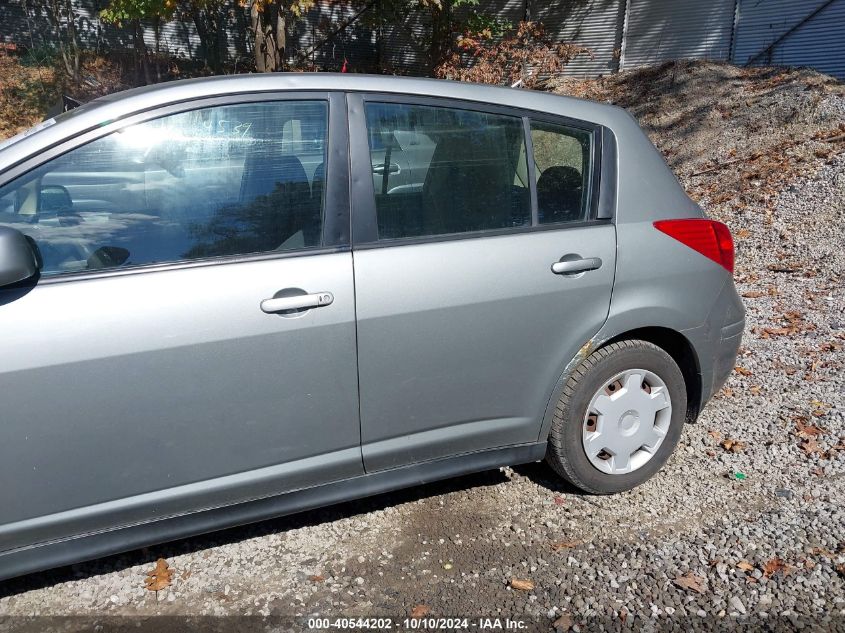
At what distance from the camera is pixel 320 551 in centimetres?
320

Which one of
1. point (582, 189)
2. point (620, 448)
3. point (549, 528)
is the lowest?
point (549, 528)

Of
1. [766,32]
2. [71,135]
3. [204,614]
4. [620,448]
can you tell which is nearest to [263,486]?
[204,614]

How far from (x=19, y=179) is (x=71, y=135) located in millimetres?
224

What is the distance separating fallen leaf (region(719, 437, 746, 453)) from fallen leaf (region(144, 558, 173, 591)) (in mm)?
2881

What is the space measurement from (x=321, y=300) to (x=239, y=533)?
4.19 ft

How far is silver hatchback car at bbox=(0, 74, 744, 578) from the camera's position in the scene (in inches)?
97.9

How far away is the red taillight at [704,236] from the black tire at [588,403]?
0.52 m

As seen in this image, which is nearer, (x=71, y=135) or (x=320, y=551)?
(x=71, y=135)

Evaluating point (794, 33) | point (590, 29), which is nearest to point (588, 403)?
point (794, 33)

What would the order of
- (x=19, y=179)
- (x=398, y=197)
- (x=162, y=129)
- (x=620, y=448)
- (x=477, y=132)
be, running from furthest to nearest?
1. (x=620, y=448)
2. (x=477, y=132)
3. (x=398, y=197)
4. (x=162, y=129)
5. (x=19, y=179)

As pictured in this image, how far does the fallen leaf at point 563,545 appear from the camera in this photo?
3206mm

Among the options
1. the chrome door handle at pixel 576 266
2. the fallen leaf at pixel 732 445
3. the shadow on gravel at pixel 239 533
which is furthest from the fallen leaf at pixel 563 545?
the fallen leaf at pixel 732 445

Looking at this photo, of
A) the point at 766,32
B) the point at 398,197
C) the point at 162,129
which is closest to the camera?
the point at 162,129

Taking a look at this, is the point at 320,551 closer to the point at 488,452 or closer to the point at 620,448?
the point at 488,452
